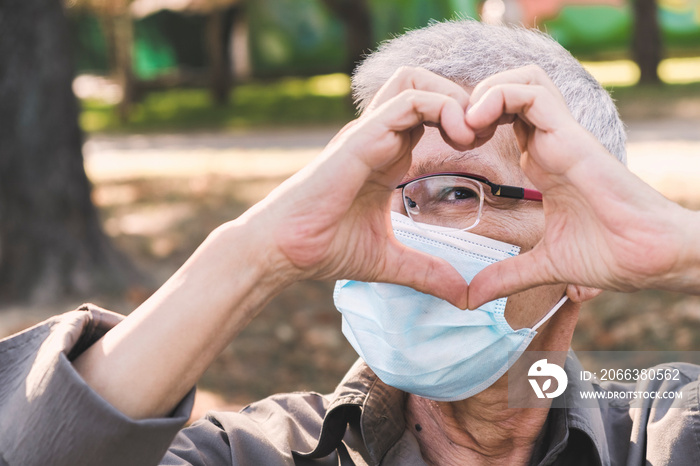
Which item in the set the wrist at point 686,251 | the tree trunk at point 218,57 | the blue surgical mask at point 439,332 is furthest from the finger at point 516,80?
the tree trunk at point 218,57

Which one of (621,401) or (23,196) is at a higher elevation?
(621,401)

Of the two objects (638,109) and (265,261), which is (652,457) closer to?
(265,261)

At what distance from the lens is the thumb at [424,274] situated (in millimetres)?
2082

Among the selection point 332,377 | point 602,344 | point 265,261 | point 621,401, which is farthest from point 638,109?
point 265,261

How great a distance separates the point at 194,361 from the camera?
177 centimetres

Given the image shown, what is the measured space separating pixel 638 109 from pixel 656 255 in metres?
13.9

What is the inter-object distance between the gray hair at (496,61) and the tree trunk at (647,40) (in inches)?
679

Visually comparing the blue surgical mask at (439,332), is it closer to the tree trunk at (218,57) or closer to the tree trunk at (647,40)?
the tree trunk at (647,40)

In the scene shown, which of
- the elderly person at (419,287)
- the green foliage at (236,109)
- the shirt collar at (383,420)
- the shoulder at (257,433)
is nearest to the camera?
the elderly person at (419,287)

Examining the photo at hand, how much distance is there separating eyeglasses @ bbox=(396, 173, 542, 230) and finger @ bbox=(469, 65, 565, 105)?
471 mm

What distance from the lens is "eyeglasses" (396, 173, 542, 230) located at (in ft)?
7.73

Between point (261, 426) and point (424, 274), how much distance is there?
705mm

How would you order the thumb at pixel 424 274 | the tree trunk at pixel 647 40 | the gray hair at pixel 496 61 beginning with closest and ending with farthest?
the thumb at pixel 424 274 < the gray hair at pixel 496 61 < the tree trunk at pixel 647 40

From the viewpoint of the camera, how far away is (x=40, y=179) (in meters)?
6.93
